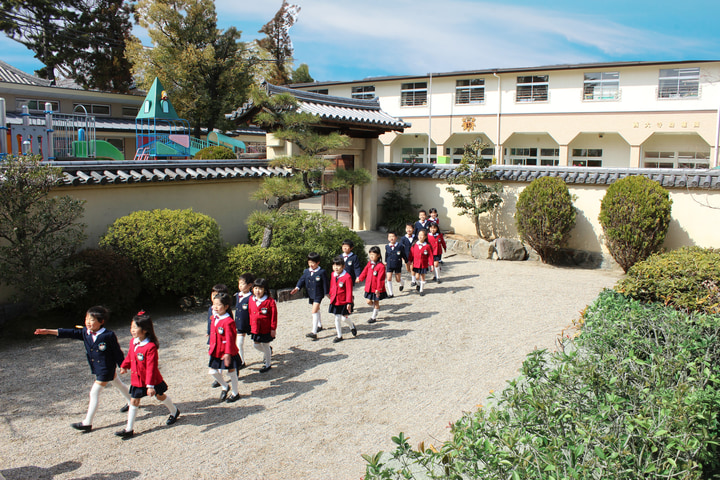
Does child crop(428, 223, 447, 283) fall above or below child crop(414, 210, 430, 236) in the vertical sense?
below

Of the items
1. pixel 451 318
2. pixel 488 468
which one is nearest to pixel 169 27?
pixel 451 318

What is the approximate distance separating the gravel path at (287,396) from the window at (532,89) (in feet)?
65.2

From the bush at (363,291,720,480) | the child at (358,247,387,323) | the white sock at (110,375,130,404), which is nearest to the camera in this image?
the bush at (363,291,720,480)

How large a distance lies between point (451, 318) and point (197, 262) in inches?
183

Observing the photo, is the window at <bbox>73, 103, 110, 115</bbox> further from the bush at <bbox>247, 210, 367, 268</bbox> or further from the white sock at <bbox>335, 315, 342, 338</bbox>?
the white sock at <bbox>335, 315, 342, 338</bbox>

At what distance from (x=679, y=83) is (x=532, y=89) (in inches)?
256

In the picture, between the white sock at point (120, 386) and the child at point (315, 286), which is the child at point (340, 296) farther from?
the white sock at point (120, 386)

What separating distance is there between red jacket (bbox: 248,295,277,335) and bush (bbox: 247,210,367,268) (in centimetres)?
372

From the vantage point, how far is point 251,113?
12.8 m

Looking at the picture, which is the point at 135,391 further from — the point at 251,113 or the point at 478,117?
the point at 478,117

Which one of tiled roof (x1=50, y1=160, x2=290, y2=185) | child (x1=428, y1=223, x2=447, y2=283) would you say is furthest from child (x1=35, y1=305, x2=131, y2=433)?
child (x1=428, y1=223, x2=447, y2=283)

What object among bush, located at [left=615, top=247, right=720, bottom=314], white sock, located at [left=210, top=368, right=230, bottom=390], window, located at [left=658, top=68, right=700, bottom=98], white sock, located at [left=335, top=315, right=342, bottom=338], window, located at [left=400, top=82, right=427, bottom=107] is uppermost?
window, located at [left=400, top=82, right=427, bottom=107]

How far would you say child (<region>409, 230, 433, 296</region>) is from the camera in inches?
433

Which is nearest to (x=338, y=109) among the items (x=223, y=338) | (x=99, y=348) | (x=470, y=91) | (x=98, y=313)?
(x=223, y=338)
